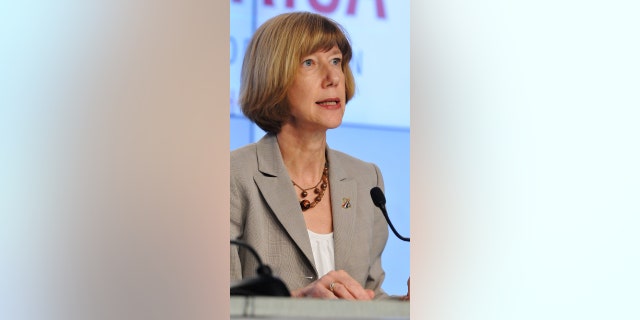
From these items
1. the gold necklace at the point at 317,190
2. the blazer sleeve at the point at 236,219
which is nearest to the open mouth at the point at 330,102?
the gold necklace at the point at 317,190

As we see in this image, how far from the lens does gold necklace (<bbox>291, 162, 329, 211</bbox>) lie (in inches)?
77.6

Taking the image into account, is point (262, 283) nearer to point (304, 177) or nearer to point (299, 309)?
point (299, 309)

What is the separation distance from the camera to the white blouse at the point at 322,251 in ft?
6.35

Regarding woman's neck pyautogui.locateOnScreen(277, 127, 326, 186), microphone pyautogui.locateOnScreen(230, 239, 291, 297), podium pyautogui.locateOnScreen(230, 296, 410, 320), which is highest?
woman's neck pyautogui.locateOnScreen(277, 127, 326, 186)

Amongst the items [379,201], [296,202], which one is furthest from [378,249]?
[296,202]

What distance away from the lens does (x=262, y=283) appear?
Result: 6.18 feet

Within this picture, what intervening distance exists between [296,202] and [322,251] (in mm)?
105

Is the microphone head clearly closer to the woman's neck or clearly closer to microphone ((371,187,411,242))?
microphone ((371,187,411,242))

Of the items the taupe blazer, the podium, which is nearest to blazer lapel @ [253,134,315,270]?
the taupe blazer
